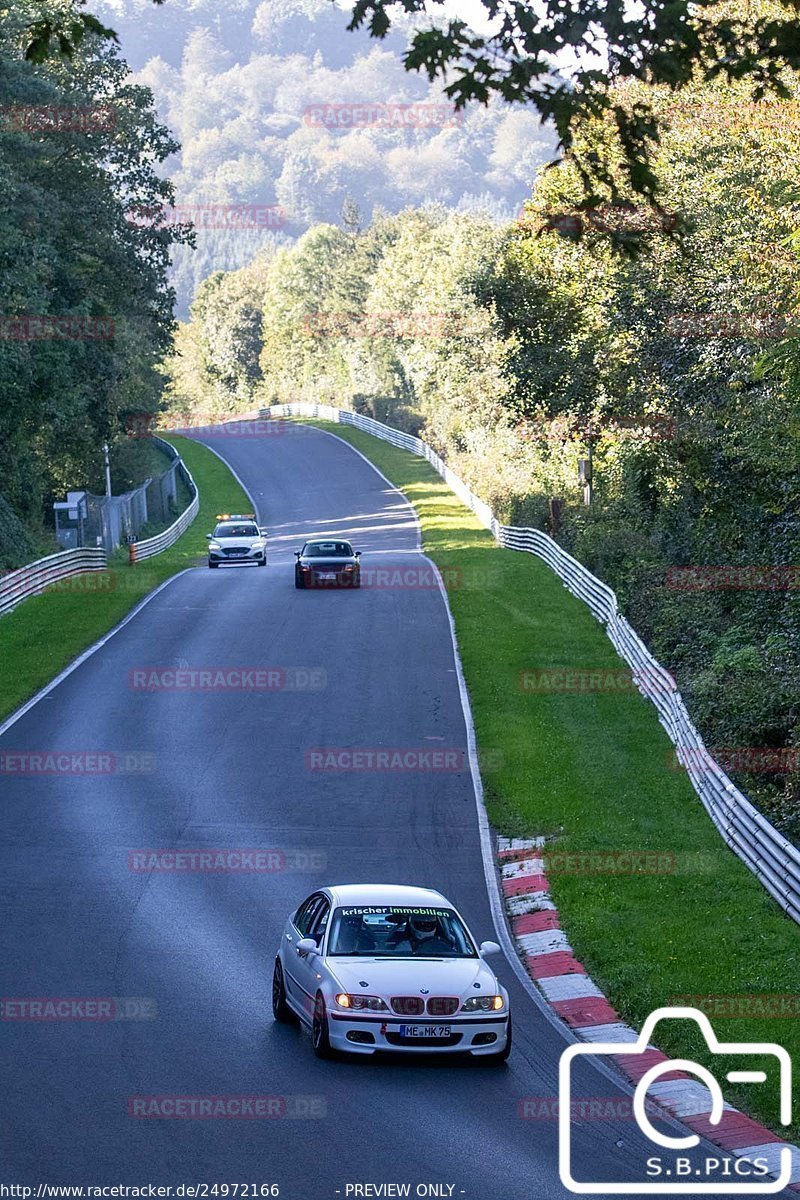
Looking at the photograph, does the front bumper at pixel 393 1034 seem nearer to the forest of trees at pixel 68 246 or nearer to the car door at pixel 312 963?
the car door at pixel 312 963

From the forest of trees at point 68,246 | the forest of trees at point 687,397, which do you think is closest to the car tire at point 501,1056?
the forest of trees at point 687,397

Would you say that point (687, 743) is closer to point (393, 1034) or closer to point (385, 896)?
point (385, 896)

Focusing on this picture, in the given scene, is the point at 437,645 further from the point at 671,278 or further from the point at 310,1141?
the point at 310,1141

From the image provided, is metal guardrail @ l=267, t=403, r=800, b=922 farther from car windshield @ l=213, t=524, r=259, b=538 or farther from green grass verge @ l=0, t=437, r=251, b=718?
green grass verge @ l=0, t=437, r=251, b=718

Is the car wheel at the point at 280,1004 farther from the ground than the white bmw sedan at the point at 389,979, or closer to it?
closer to it

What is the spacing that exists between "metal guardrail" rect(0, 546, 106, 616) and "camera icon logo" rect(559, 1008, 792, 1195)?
2903 cm

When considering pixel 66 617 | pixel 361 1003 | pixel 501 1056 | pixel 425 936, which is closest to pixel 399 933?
pixel 425 936

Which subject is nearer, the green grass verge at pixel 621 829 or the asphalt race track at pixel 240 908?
the asphalt race track at pixel 240 908

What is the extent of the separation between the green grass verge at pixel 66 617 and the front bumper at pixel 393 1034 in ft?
57.9

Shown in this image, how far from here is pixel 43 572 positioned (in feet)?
145

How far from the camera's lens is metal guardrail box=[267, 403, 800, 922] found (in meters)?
17.5

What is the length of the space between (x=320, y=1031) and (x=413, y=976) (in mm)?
885

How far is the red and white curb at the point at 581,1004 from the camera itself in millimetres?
10913

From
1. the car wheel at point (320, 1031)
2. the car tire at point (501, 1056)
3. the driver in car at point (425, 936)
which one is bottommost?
the car tire at point (501, 1056)
